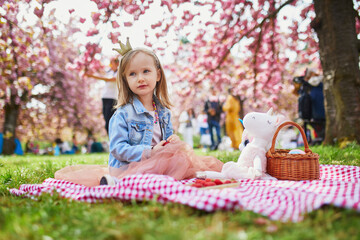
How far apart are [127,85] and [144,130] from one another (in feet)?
1.81

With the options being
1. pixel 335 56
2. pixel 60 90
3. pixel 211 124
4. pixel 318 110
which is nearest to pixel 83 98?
pixel 60 90

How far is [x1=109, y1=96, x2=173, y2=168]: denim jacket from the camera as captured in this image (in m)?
2.55

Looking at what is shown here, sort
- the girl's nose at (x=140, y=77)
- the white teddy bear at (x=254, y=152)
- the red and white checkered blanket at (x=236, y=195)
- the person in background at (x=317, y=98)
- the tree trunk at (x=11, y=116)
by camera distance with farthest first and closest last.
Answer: the tree trunk at (x=11, y=116) < the person in background at (x=317, y=98) < the girl's nose at (x=140, y=77) < the white teddy bear at (x=254, y=152) < the red and white checkered blanket at (x=236, y=195)

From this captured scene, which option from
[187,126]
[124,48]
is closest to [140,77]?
[124,48]

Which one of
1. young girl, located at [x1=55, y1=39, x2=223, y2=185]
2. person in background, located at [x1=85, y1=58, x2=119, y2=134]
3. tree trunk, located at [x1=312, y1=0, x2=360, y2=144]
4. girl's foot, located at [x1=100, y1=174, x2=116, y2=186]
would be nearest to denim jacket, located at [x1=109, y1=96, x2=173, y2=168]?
young girl, located at [x1=55, y1=39, x2=223, y2=185]

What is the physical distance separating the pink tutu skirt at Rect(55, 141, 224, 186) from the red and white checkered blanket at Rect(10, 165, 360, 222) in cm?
37

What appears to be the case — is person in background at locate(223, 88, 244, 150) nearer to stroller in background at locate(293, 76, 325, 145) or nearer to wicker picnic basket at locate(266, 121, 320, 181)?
stroller in background at locate(293, 76, 325, 145)

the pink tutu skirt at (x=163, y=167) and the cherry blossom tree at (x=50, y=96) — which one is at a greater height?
the cherry blossom tree at (x=50, y=96)

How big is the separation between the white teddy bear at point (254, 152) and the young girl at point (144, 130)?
26 centimetres

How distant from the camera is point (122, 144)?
8.57 feet

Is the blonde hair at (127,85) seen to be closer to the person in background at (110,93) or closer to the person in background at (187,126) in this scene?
the person in background at (110,93)

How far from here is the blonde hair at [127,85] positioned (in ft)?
9.66

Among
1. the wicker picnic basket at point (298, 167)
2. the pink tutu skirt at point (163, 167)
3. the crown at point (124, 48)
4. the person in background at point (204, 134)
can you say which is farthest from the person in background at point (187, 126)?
the wicker picnic basket at point (298, 167)

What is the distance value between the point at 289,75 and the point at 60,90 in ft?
34.9
